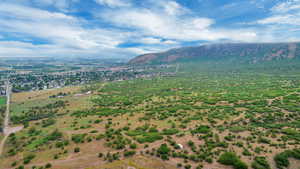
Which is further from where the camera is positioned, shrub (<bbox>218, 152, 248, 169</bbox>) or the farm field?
the farm field

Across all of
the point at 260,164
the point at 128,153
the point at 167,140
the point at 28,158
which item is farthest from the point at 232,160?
the point at 28,158

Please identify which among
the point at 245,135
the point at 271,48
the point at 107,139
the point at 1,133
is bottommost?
the point at 1,133

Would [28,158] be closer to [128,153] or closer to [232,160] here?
[128,153]

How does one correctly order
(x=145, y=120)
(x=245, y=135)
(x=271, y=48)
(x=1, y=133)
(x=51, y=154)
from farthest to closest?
(x=271, y=48) < (x=145, y=120) < (x=1, y=133) < (x=245, y=135) < (x=51, y=154)

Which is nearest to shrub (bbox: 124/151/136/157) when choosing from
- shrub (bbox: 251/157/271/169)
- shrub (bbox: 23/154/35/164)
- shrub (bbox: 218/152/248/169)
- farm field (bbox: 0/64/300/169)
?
farm field (bbox: 0/64/300/169)

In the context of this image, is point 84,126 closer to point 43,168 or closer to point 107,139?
point 107,139

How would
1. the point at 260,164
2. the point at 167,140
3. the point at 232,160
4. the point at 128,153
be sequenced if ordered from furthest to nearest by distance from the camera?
1. the point at 167,140
2. the point at 128,153
3. the point at 232,160
4. the point at 260,164

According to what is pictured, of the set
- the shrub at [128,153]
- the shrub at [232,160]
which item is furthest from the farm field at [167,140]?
the shrub at [128,153]

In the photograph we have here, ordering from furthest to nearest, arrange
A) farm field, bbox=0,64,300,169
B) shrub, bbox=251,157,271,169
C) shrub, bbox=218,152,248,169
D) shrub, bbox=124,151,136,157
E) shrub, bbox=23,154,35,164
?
shrub, bbox=23,154,35,164
shrub, bbox=124,151,136,157
farm field, bbox=0,64,300,169
shrub, bbox=218,152,248,169
shrub, bbox=251,157,271,169

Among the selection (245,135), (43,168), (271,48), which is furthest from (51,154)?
(271,48)

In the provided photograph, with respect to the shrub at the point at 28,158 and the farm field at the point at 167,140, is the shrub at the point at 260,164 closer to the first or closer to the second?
the farm field at the point at 167,140

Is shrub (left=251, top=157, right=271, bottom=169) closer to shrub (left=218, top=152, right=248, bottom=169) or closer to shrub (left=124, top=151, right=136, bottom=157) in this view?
shrub (left=218, top=152, right=248, bottom=169)
